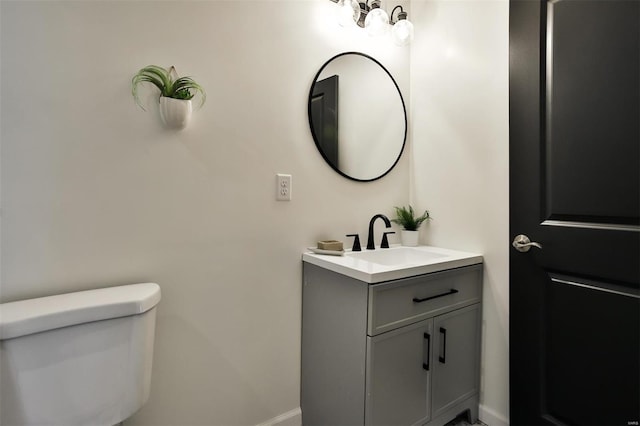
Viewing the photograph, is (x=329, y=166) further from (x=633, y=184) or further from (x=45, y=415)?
(x=45, y=415)

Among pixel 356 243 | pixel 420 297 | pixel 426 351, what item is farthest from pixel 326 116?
pixel 426 351

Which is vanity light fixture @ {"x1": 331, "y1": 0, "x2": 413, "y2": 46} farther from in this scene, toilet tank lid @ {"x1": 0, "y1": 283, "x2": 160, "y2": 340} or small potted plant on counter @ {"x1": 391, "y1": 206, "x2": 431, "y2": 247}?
toilet tank lid @ {"x1": 0, "y1": 283, "x2": 160, "y2": 340}

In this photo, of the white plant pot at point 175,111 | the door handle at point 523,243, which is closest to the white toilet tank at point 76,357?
the white plant pot at point 175,111

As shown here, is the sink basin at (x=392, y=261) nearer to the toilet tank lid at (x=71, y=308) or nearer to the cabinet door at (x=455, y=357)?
the cabinet door at (x=455, y=357)

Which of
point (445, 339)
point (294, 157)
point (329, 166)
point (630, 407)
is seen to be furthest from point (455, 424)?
point (294, 157)

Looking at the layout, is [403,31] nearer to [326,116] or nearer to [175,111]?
[326,116]

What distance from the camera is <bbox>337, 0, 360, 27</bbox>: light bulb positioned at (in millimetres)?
1517

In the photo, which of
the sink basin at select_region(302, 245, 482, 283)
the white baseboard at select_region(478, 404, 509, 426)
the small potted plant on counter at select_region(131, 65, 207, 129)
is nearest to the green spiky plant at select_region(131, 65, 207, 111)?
the small potted plant on counter at select_region(131, 65, 207, 129)

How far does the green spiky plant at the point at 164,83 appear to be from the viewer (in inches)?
43.3

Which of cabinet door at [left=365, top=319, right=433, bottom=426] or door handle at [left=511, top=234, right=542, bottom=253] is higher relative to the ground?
door handle at [left=511, top=234, right=542, bottom=253]

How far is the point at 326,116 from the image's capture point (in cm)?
157

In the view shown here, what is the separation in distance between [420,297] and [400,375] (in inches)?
12.3

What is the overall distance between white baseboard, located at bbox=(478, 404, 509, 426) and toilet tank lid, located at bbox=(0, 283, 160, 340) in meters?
1.57

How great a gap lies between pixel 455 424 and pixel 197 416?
119 cm
